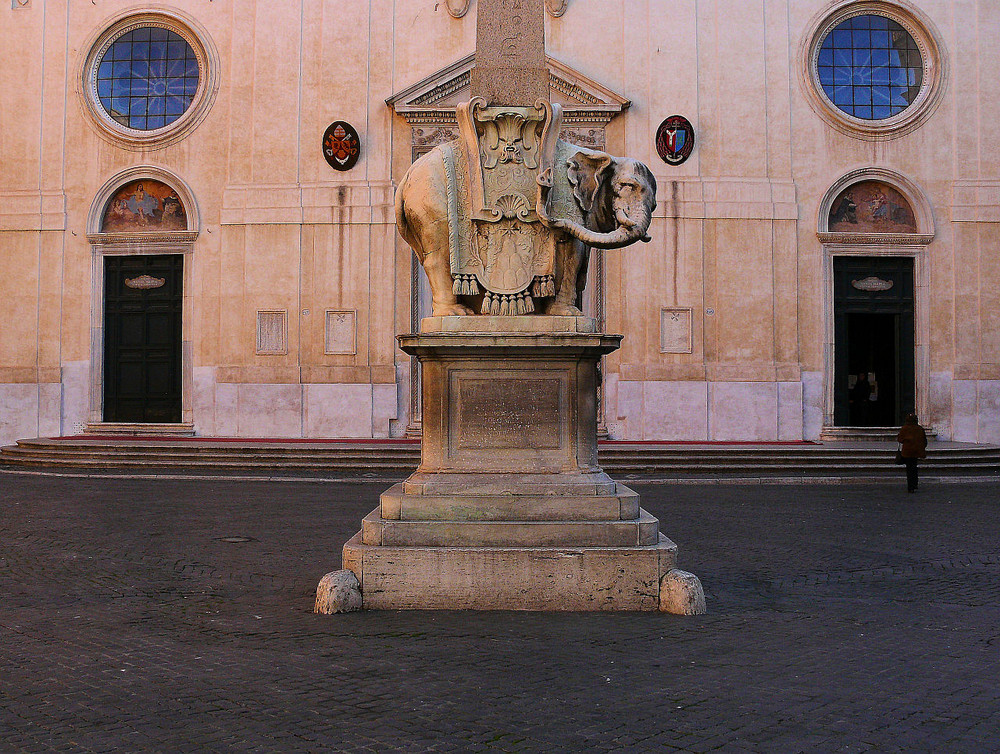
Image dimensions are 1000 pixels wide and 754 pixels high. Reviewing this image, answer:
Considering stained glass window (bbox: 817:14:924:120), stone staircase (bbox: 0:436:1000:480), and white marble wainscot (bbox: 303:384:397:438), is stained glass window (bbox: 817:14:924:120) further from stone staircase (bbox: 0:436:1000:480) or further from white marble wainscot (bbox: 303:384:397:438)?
white marble wainscot (bbox: 303:384:397:438)

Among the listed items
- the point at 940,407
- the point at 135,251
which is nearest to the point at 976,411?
the point at 940,407

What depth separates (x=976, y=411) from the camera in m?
21.8

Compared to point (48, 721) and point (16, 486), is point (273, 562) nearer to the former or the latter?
point (48, 721)

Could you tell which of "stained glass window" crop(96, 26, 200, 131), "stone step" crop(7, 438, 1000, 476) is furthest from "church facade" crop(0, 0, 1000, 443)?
"stone step" crop(7, 438, 1000, 476)

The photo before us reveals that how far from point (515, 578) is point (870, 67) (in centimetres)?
2000

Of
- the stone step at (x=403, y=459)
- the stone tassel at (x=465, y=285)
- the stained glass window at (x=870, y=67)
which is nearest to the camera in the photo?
the stone tassel at (x=465, y=285)

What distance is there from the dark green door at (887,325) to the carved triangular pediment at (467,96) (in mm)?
5944

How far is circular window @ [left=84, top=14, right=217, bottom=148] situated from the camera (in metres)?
23.1

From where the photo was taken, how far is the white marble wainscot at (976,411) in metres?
21.7

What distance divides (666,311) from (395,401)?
5981mm

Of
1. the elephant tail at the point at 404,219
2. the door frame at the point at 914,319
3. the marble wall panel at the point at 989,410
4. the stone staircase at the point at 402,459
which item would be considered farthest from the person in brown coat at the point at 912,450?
the elephant tail at the point at 404,219

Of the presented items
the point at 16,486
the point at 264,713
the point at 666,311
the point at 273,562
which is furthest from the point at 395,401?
the point at 264,713

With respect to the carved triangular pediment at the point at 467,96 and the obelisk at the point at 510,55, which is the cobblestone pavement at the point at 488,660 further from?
the carved triangular pediment at the point at 467,96

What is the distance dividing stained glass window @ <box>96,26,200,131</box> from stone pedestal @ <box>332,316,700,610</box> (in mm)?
18655
